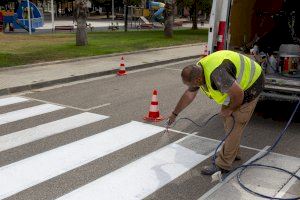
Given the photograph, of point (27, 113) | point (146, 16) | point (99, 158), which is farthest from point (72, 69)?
point (146, 16)

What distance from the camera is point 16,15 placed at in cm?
3119

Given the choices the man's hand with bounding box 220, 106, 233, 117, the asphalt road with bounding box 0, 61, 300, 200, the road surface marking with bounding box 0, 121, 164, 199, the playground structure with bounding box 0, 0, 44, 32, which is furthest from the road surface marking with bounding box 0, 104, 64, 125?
the playground structure with bounding box 0, 0, 44, 32

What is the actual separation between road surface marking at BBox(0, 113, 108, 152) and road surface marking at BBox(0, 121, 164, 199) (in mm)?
676

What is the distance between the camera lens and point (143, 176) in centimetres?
530

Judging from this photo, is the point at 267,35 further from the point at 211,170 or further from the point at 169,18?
the point at 169,18

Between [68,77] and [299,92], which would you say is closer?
[299,92]

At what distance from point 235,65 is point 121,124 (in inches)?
129

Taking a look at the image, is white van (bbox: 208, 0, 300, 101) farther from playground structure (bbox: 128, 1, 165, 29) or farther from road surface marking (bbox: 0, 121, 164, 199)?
playground structure (bbox: 128, 1, 165, 29)

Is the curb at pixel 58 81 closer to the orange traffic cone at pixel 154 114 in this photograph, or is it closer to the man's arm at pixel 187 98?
the orange traffic cone at pixel 154 114

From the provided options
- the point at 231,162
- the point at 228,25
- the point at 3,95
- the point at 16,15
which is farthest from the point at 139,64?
the point at 16,15

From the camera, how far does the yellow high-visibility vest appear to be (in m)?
4.75

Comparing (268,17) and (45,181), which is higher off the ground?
(268,17)

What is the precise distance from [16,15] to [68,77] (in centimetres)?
2188

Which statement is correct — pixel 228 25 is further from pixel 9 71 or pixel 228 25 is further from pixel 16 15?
pixel 16 15
